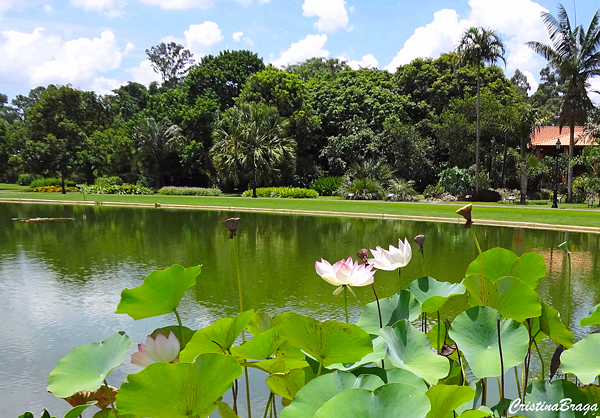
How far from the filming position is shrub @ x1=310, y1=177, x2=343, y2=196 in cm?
3412

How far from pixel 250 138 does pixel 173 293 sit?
30.3 metres

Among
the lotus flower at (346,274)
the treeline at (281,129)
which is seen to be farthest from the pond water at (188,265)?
the treeline at (281,129)

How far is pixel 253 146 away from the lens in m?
32.0

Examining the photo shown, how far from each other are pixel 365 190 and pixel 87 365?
27223 millimetres

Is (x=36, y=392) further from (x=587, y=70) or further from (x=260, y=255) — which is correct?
(x=587, y=70)

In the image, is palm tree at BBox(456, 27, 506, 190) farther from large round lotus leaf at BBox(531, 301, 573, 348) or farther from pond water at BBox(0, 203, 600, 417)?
large round lotus leaf at BBox(531, 301, 573, 348)

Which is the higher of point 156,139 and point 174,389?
point 156,139

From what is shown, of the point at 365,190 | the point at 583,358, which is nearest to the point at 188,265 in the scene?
the point at 583,358

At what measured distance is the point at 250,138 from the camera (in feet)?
104

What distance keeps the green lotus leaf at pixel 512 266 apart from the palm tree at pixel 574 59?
28294 millimetres

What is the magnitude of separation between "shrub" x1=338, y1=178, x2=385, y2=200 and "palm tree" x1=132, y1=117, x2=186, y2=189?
16.0m

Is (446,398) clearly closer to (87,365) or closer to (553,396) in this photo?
(553,396)

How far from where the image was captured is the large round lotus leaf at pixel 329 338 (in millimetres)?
1539

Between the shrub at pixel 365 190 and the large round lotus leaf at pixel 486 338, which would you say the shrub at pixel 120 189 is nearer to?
the shrub at pixel 365 190
